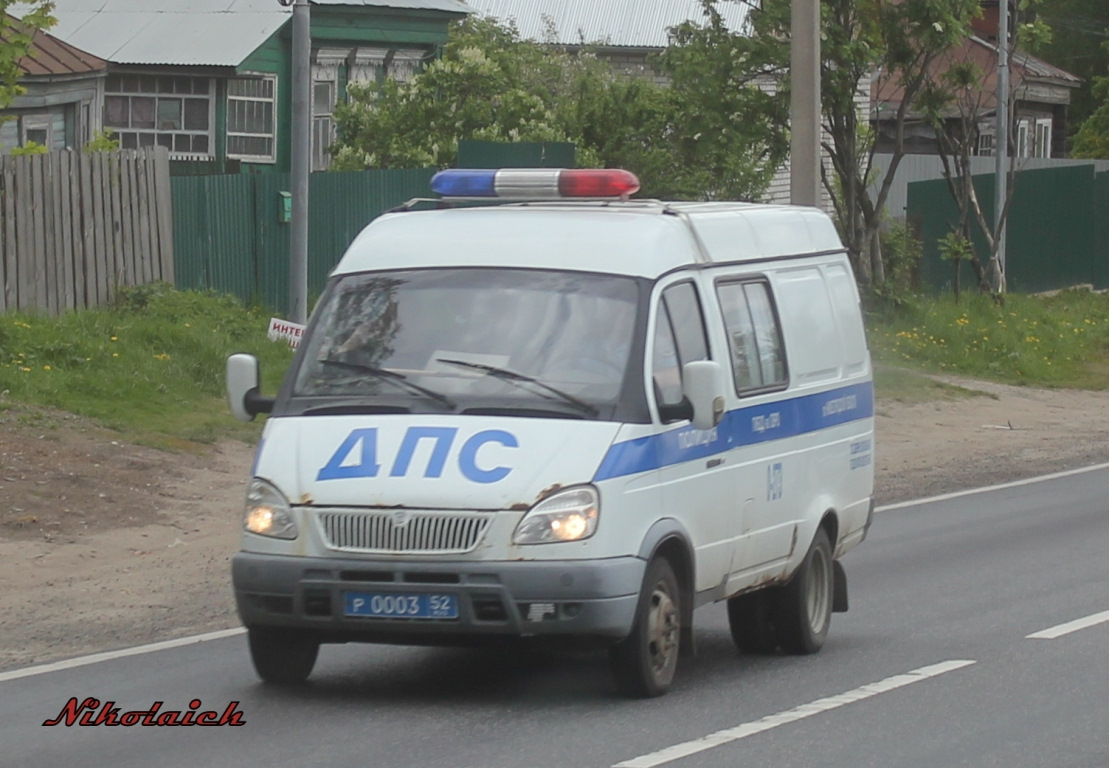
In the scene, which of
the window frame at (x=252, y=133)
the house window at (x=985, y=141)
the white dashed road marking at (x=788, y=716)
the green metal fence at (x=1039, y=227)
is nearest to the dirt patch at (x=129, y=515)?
the white dashed road marking at (x=788, y=716)

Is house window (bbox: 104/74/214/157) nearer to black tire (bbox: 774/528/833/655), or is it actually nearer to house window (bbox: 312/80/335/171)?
house window (bbox: 312/80/335/171)

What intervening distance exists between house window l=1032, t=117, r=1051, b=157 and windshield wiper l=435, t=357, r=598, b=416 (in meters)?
50.1

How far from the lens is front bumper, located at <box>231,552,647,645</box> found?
748cm

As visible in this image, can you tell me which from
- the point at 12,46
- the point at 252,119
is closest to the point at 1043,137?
the point at 252,119

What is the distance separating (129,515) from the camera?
45.5 ft

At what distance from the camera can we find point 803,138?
18812 mm

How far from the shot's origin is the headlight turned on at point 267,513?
773cm

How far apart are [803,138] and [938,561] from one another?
668cm

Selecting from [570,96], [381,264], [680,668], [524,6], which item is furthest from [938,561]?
[524,6]

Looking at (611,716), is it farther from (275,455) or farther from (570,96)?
(570,96)

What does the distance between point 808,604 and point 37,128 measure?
65.7ft

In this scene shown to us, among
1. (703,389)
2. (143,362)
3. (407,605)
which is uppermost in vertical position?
(703,389)

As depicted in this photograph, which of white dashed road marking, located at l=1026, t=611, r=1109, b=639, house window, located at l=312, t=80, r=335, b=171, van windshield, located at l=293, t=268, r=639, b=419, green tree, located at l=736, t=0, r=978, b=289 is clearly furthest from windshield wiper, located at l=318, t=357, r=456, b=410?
house window, located at l=312, t=80, r=335, b=171

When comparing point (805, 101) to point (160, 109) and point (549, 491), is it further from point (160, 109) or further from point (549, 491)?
point (160, 109)
